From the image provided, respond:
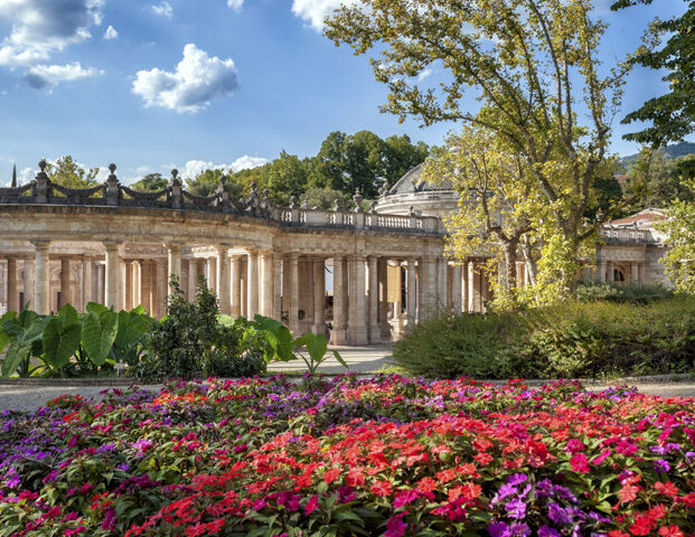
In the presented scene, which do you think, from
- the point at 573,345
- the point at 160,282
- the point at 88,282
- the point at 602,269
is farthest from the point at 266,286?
the point at 602,269

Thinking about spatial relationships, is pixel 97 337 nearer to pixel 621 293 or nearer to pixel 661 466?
pixel 661 466

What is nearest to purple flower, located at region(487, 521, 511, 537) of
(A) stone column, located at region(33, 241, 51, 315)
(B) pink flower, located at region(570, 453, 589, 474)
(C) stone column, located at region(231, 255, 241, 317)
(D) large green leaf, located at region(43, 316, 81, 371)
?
(B) pink flower, located at region(570, 453, 589, 474)

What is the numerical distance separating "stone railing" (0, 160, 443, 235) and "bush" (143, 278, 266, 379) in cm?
1315

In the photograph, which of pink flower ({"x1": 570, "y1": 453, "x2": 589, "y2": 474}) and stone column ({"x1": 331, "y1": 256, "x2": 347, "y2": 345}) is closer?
pink flower ({"x1": 570, "y1": 453, "x2": 589, "y2": 474})

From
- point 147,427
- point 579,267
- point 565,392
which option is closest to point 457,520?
point 147,427

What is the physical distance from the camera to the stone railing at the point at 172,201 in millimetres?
26234

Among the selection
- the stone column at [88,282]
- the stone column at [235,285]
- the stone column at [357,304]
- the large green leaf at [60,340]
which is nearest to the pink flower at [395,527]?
the large green leaf at [60,340]

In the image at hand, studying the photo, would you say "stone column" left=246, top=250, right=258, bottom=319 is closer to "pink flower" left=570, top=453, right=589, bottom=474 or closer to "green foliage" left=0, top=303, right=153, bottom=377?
"green foliage" left=0, top=303, right=153, bottom=377

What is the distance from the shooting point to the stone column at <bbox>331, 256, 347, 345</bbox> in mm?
37844

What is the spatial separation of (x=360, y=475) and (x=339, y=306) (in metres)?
33.8

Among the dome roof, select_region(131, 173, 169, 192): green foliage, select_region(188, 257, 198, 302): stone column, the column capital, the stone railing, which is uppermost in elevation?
select_region(131, 173, 169, 192): green foliage

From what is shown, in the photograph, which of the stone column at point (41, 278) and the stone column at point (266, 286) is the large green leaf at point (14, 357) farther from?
the stone column at point (266, 286)

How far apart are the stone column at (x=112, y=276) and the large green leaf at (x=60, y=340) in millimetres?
10627

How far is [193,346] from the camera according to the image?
15.1 metres
